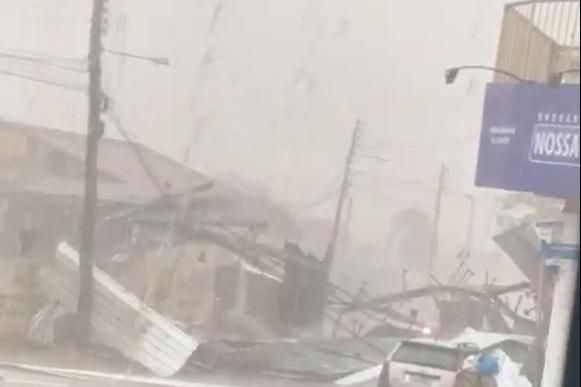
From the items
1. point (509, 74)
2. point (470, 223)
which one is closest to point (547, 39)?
point (509, 74)

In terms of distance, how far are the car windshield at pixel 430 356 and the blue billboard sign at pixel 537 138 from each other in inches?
18.0

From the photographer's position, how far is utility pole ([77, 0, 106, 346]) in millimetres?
3422

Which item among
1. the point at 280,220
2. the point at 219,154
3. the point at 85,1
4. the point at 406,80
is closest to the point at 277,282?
the point at 280,220

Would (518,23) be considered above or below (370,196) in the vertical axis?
above

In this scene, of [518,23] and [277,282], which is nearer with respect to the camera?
[518,23]

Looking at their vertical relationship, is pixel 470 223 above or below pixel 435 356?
above

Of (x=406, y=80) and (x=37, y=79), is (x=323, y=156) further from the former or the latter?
(x=37, y=79)

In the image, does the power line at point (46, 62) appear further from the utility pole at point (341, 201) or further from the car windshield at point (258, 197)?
the utility pole at point (341, 201)

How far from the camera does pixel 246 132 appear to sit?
3.39 meters

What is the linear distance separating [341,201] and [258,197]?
0.23 metres

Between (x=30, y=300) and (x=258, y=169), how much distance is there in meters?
0.73

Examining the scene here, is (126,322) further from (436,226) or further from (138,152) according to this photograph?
(436,226)

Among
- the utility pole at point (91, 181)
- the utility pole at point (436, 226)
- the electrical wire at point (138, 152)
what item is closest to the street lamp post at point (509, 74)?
the utility pole at point (436, 226)

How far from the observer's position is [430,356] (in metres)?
3.25
